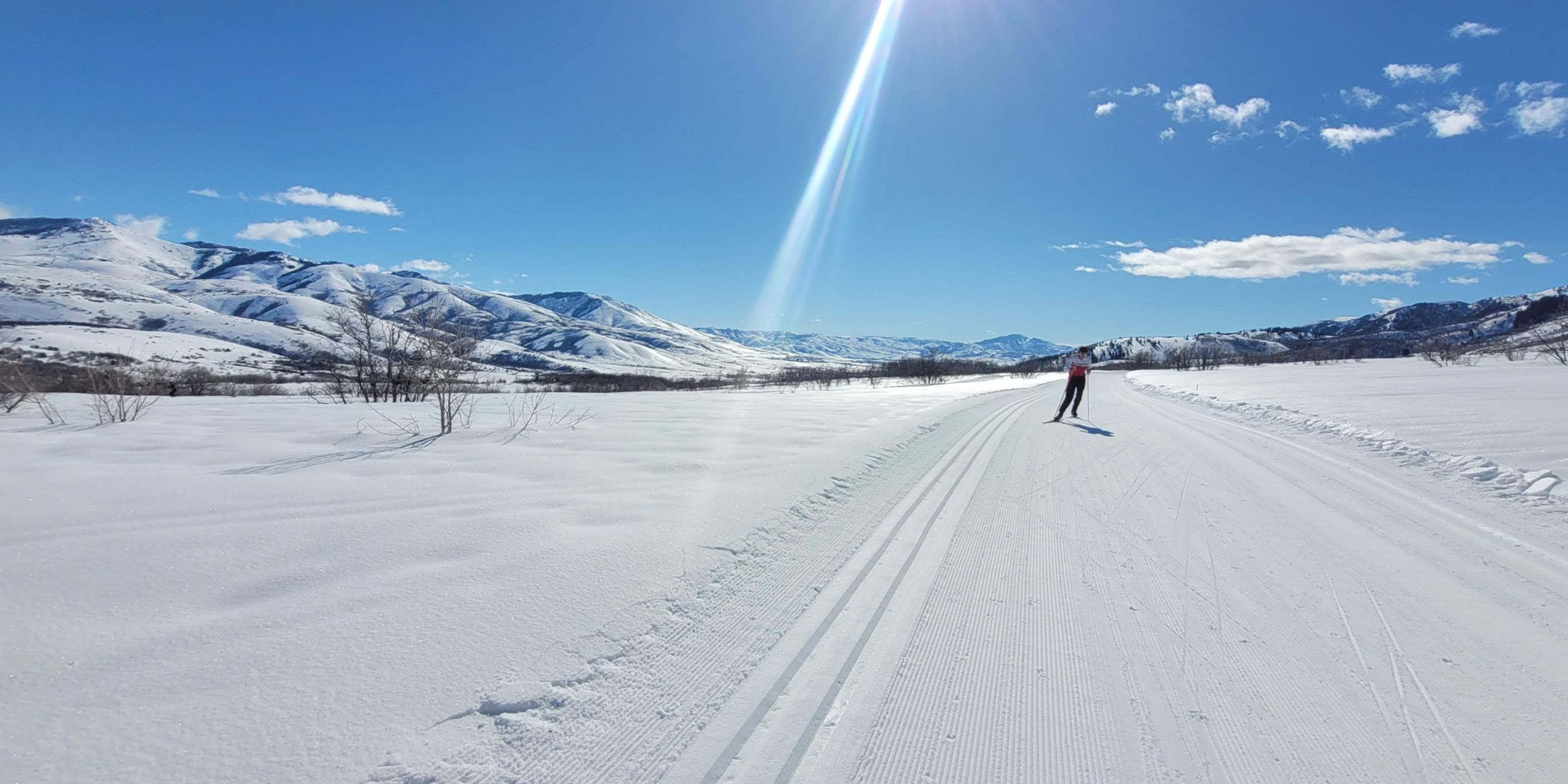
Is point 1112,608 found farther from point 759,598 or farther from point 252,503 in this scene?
point 252,503

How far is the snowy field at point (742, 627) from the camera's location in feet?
7.06

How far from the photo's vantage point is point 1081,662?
2891mm

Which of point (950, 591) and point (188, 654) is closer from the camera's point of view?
point (188, 654)

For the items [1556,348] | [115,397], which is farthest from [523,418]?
[1556,348]


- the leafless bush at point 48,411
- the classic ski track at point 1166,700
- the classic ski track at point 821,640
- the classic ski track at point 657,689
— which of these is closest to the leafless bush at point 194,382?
the leafless bush at point 48,411

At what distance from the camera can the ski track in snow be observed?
2195mm

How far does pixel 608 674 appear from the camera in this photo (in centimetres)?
269

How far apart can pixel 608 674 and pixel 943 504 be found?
13.2 feet

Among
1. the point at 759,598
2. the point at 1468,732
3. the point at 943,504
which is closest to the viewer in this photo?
the point at 1468,732

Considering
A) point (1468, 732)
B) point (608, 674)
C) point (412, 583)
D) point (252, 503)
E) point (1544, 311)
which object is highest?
point (1544, 311)

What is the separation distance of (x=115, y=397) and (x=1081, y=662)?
44.2 feet

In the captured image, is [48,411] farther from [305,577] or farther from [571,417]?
[305,577]

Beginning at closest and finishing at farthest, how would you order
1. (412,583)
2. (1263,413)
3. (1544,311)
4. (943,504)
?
1. (412,583)
2. (943,504)
3. (1263,413)
4. (1544,311)

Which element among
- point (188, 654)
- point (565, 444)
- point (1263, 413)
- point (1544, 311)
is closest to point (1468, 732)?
point (188, 654)
